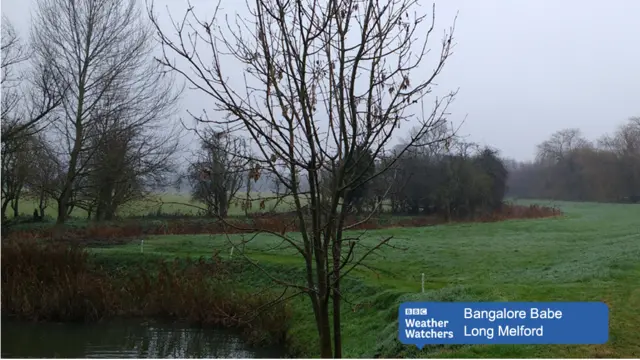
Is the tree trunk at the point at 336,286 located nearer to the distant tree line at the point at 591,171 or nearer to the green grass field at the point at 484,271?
the green grass field at the point at 484,271

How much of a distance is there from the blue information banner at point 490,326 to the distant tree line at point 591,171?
463 inches

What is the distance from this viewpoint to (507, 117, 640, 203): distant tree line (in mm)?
15852

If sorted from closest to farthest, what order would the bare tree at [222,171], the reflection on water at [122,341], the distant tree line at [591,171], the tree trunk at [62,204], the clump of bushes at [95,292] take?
the bare tree at [222,171]
the reflection on water at [122,341]
the clump of bushes at [95,292]
the distant tree line at [591,171]
the tree trunk at [62,204]

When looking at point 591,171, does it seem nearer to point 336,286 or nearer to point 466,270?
point 466,270

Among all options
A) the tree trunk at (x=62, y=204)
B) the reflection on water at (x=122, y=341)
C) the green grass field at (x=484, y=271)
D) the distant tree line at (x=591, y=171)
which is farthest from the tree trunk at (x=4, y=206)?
the distant tree line at (x=591, y=171)

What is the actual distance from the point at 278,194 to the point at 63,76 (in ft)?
55.3

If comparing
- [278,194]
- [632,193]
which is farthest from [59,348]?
[632,193]

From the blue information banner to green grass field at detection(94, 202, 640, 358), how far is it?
0.50ft

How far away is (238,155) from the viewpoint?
2734mm

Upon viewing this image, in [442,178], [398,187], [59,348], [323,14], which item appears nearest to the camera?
[323,14]

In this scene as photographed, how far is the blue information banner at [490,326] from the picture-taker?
196 inches

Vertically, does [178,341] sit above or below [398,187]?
below

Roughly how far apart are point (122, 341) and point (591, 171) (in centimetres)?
1372

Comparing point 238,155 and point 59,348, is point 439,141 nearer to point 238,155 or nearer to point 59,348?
point 238,155
